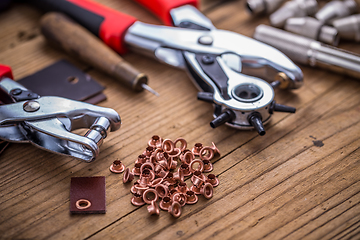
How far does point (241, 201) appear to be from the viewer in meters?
0.89

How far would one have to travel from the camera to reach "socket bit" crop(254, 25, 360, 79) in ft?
3.73

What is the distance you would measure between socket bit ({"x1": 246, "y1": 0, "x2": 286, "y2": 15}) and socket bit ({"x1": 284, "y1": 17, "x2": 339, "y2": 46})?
0.14 m

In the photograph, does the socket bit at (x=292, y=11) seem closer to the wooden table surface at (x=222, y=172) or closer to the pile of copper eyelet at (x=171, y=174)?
the wooden table surface at (x=222, y=172)

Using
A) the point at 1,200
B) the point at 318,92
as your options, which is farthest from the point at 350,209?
the point at 1,200

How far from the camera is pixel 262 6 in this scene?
139cm

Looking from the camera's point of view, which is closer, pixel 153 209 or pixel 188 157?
pixel 153 209

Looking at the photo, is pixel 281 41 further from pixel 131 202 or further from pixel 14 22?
pixel 14 22

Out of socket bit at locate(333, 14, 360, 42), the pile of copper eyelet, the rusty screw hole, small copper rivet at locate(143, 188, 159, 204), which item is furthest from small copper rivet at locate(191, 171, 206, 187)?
socket bit at locate(333, 14, 360, 42)

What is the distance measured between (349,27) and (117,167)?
3.00 feet

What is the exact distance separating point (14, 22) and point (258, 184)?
1152 mm

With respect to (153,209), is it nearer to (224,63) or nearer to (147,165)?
(147,165)

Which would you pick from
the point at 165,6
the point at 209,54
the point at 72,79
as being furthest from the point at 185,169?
the point at 165,6

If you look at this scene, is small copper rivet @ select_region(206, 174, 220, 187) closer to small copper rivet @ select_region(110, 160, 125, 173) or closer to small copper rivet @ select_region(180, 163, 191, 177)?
small copper rivet @ select_region(180, 163, 191, 177)

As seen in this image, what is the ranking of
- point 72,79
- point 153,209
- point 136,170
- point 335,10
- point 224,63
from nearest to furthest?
point 153,209
point 136,170
point 224,63
point 72,79
point 335,10
